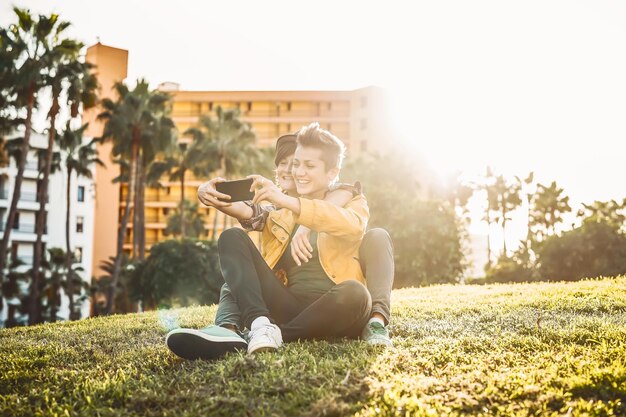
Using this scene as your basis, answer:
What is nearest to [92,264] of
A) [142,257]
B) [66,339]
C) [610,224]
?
[142,257]

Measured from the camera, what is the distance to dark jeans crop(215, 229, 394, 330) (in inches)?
185

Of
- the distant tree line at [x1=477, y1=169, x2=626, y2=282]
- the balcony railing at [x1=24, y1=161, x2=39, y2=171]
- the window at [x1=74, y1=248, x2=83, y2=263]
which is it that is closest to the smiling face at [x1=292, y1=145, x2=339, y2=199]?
the distant tree line at [x1=477, y1=169, x2=626, y2=282]

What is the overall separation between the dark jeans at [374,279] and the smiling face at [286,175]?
895 millimetres

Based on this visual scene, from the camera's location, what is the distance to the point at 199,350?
168 inches

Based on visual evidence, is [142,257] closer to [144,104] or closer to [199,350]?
[144,104]

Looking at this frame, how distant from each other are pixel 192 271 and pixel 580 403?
111ft

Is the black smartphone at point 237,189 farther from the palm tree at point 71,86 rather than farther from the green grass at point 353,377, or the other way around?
the palm tree at point 71,86

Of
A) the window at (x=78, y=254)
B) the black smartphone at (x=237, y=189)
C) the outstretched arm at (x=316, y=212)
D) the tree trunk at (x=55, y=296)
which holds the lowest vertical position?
the tree trunk at (x=55, y=296)

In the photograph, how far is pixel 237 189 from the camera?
187 inches

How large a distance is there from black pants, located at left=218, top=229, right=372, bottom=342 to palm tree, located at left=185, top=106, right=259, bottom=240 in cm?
3971

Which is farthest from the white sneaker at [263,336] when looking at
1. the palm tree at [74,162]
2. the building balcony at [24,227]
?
the building balcony at [24,227]

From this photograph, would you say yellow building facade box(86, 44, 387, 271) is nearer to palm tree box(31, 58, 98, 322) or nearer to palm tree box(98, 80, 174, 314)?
palm tree box(98, 80, 174, 314)

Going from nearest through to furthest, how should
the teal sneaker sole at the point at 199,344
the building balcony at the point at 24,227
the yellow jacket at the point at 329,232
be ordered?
the teal sneaker sole at the point at 199,344 → the yellow jacket at the point at 329,232 → the building balcony at the point at 24,227

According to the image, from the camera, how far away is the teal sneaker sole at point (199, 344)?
4.15m
